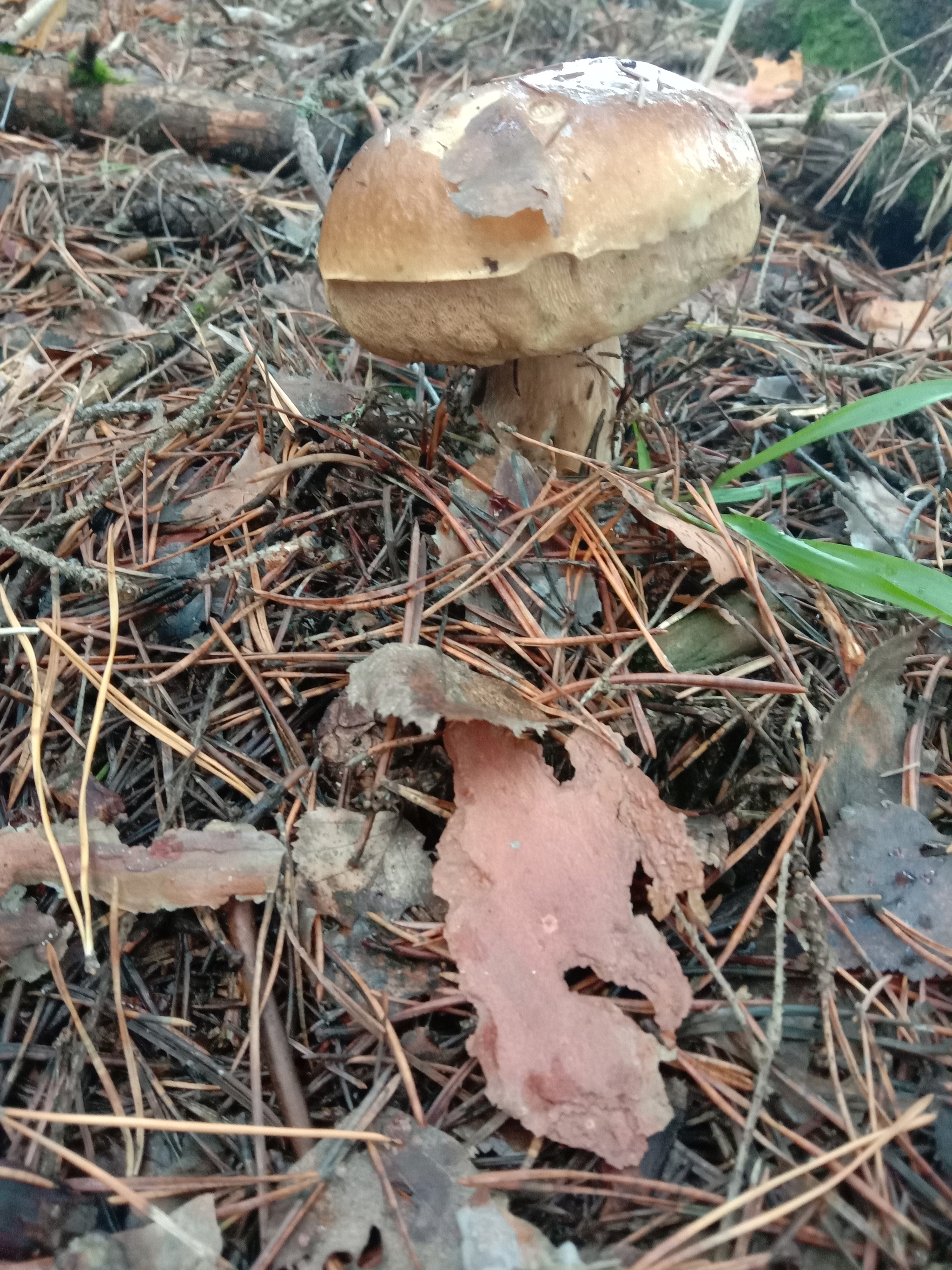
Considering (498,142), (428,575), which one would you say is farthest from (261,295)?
(428,575)

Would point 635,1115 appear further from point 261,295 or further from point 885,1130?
point 261,295

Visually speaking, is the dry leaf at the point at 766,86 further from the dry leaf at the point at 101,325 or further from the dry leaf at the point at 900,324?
the dry leaf at the point at 101,325

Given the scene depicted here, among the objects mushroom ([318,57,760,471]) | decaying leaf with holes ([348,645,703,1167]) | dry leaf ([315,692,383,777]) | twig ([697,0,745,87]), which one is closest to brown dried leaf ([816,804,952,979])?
decaying leaf with holes ([348,645,703,1167])

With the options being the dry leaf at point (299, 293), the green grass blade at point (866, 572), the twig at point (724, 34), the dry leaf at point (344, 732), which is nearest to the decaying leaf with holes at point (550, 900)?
the dry leaf at point (344, 732)

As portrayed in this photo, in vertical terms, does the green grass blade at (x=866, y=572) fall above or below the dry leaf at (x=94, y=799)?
above

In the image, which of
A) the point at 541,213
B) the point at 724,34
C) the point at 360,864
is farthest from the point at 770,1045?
the point at 724,34

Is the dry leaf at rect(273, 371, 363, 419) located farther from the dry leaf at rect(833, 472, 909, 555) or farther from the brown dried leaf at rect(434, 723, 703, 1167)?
the dry leaf at rect(833, 472, 909, 555)
